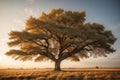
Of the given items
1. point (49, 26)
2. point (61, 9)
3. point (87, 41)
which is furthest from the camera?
point (61, 9)

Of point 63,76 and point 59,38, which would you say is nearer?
point 63,76

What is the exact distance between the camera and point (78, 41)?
2648cm

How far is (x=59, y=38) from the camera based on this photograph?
90.6 ft

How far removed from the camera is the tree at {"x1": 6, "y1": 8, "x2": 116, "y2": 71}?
2553 cm

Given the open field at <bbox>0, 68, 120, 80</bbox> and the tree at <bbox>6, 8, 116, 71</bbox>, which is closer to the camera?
the open field at <bbox>0, 68, 120, 80</bbox>

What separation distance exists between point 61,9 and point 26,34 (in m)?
6.47

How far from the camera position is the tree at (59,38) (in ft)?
83.8

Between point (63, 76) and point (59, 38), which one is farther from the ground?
point (59, 38)

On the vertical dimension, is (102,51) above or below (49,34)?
below

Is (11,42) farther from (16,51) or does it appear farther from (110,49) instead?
(110,49)

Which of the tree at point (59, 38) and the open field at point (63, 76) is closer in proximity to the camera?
the open field at point (63, 76)

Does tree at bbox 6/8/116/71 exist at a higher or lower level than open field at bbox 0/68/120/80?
higher

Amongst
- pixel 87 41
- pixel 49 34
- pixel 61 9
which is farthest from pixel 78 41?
pixel 61 9

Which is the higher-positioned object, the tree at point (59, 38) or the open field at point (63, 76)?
the tree at point (59, 38)
